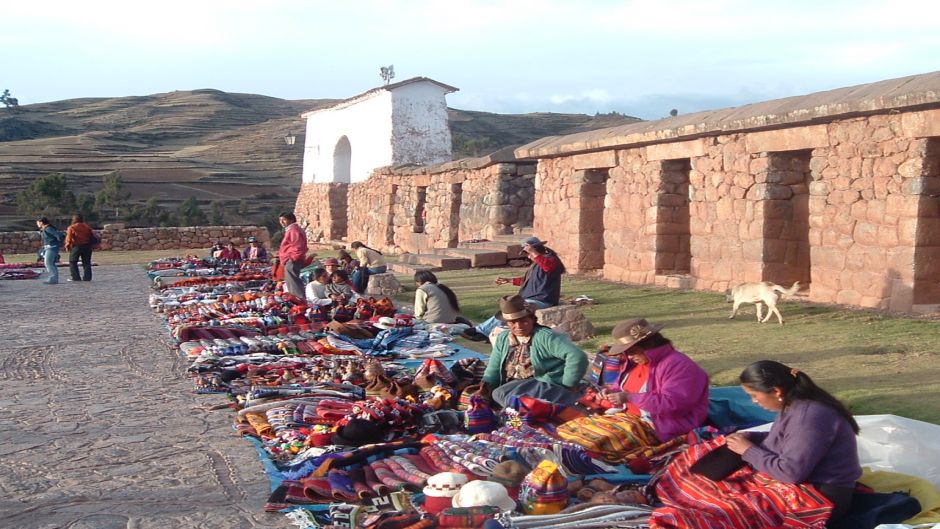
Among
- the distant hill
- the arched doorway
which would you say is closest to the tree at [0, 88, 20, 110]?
the distant hill

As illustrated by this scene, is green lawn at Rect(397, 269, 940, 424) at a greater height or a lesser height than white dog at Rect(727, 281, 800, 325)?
lesser

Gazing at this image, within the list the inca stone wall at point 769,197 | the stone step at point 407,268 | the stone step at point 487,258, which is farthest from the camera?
the stone step at point 407,268

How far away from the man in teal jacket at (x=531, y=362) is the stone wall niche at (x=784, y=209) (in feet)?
18.0

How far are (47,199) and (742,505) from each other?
3849 cm

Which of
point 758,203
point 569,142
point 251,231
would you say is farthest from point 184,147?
point 758,203

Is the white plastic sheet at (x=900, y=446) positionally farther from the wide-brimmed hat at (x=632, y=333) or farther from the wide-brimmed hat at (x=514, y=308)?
the wide-brimmed hat at (x=514, y=308)

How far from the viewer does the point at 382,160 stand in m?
28.2

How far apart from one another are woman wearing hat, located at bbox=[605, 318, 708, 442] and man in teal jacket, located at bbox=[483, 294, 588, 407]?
22.0 inches

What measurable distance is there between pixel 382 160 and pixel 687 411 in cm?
2282

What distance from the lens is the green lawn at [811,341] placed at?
24.0 feet

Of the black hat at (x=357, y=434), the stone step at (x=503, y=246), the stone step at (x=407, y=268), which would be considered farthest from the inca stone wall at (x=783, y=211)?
the black hat at (x=357, y=434)

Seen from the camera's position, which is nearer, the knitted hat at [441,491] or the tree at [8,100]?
the knitted hat at [441,491]

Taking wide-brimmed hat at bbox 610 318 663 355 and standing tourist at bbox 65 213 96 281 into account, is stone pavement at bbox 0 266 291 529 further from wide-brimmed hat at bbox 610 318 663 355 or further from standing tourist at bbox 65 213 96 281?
standing tourist at bbox 65 213 96 281

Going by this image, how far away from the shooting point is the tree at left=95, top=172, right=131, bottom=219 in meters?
40.3
